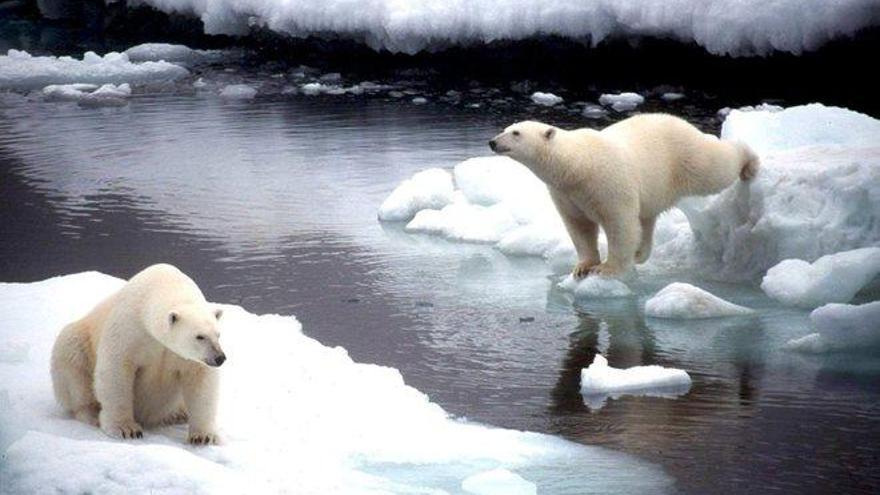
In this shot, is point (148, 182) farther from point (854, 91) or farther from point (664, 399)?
point (854, 91)

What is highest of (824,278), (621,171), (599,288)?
(621,171)

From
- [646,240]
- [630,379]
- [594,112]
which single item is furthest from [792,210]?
[594,112]

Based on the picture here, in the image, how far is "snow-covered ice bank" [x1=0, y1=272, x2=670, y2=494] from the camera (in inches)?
158

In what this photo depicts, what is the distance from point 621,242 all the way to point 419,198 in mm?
2386

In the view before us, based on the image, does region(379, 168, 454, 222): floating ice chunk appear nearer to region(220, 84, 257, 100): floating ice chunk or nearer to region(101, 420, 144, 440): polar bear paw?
region(101, 420, 144, 440): polar bear paw

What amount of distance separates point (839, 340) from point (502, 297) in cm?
186

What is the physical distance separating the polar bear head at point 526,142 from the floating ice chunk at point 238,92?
31.0 feet

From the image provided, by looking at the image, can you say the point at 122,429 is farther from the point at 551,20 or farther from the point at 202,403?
the point at 551,20

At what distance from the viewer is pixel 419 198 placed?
934 cm

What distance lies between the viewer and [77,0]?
87.5ft

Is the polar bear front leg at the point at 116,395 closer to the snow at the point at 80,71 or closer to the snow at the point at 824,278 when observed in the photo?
the snow at the point at 824,278

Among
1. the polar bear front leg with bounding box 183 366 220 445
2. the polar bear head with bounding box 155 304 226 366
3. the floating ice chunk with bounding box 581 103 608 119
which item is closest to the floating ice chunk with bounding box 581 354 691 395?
the polar bear front leg with bounding box 183 366 220 445

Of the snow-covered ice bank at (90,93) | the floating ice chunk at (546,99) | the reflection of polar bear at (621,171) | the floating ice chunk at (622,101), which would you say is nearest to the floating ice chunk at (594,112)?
the floating ice chunk at (622,101)

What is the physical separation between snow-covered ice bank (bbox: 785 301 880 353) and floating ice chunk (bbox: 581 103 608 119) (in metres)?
7.69
